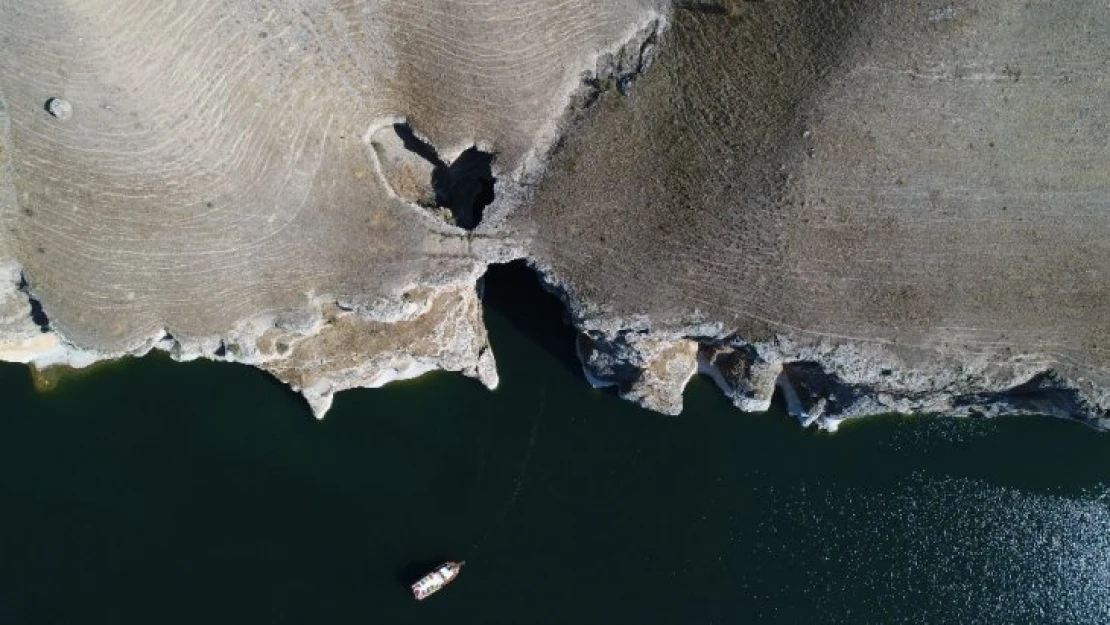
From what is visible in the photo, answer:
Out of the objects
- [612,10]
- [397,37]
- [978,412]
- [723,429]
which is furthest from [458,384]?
[978,412]

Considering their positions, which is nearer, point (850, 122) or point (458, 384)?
point (850, 122)

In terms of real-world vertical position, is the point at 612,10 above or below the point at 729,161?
above

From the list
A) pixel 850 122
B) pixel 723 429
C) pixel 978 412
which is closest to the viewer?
pixel 850 122

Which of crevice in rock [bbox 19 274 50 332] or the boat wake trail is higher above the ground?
crevice in rock [bbox 19 274 50 332]

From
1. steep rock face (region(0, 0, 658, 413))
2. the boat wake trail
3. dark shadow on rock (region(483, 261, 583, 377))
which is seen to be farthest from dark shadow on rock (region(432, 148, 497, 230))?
the boat wake trail

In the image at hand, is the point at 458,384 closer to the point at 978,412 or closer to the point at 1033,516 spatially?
the point at 978,412

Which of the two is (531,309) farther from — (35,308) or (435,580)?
(35,308)

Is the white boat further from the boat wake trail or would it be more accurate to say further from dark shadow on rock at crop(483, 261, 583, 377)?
dark shadow on rock at crop(483, 261, 583, 377)
